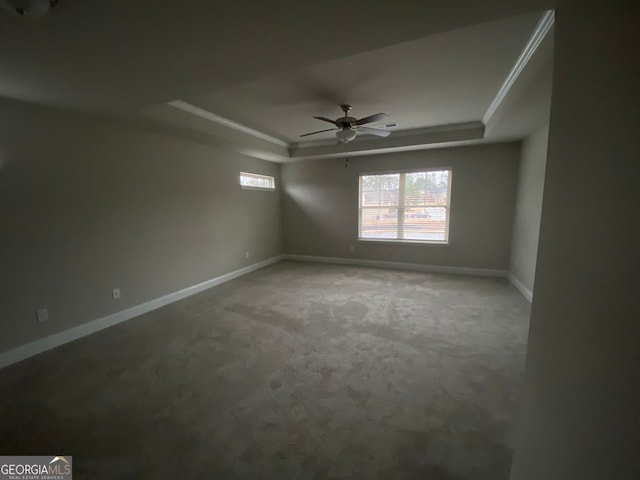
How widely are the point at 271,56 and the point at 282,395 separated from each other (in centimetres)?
244

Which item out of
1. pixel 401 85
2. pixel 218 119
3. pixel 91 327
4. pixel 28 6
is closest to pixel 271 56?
pixel 28 6

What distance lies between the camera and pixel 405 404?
1.80 metres

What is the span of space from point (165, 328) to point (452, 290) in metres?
4.09

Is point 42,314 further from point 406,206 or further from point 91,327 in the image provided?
point 406,206

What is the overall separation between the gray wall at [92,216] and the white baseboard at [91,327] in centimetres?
7

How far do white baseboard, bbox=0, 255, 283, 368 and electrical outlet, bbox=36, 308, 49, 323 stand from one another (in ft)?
0.62

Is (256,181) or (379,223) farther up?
(256,181)

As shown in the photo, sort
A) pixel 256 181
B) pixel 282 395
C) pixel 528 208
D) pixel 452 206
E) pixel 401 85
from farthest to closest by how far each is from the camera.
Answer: pixel 256 181
pixel 452 206
pixel 528 208
pixel 401 85
pixel 282 395

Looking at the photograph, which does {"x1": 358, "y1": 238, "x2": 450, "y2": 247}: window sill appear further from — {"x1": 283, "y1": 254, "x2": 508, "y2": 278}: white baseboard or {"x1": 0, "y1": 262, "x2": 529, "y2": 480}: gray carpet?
{"x1": 0, "y1": 262, "x2": 529, "y2": 480}: gray carpet

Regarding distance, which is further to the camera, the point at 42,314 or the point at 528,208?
the point at 528,208

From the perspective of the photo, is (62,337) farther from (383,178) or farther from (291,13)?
(383,178)

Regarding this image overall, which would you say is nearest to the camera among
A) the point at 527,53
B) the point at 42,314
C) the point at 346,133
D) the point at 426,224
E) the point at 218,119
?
the point at 527,53

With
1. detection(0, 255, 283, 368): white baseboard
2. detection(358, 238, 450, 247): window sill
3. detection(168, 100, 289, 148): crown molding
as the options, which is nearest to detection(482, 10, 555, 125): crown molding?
detection(358, 238, 450, 247): window sill

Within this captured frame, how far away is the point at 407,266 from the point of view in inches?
212
